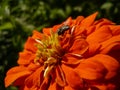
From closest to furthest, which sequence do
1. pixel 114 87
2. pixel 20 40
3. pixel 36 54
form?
pixel 114 87 → pixel 36 54 → pixel 20 40

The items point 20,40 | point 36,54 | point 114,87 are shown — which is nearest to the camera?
point 114,87

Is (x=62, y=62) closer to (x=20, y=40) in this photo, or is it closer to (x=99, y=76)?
(x=99, y=76)

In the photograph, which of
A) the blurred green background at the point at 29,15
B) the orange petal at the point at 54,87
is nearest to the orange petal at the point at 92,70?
the orange petal at the point at 54,87

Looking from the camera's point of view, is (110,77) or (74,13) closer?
(110,77)

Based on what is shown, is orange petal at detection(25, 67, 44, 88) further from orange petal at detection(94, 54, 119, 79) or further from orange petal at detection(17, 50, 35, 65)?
orange petal at detection(94, 54, 119, 79)

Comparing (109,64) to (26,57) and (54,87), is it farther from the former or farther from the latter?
(26,57)

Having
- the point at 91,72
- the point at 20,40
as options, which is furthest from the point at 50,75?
the point at 20,40

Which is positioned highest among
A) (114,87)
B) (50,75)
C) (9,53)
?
(9,53)
